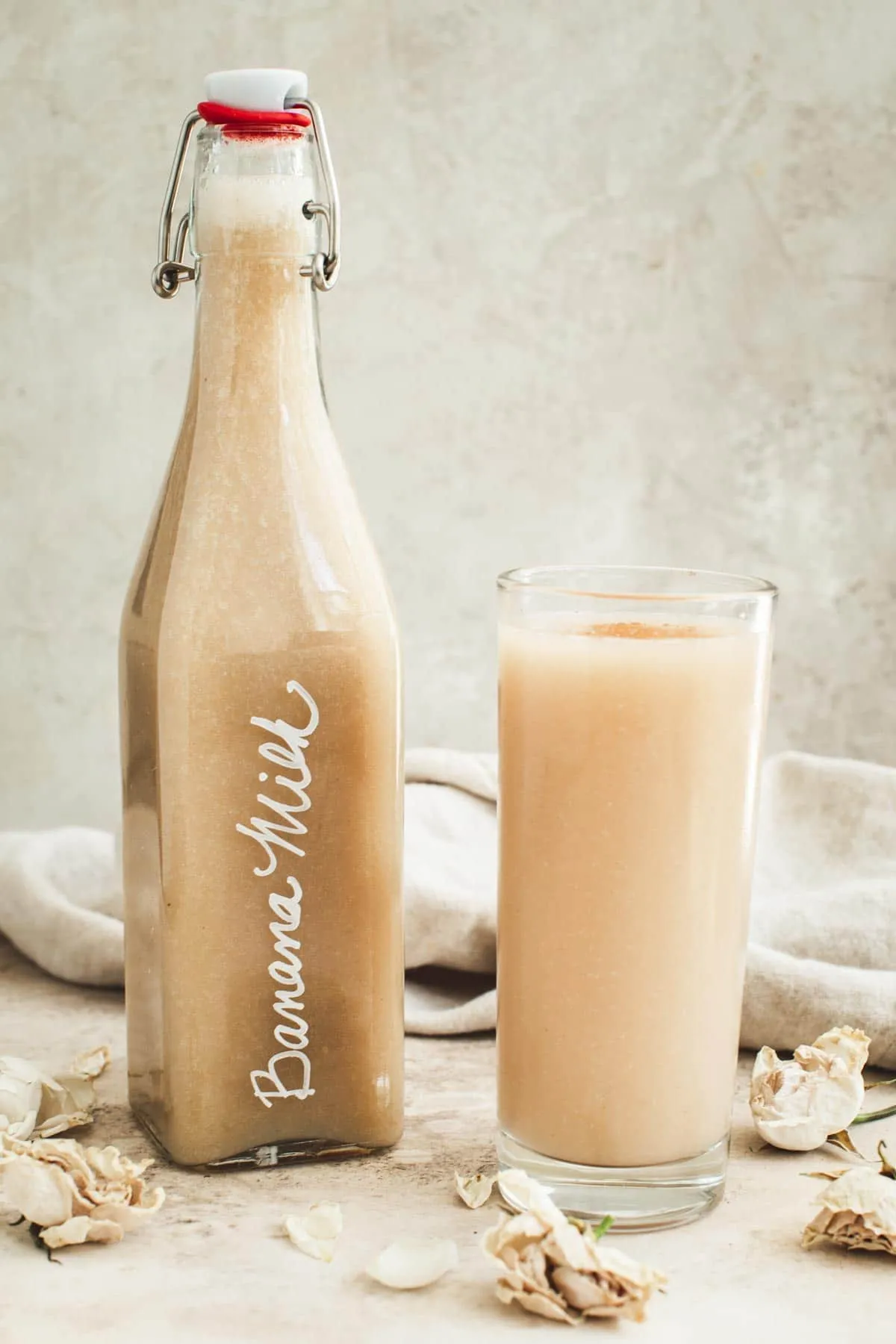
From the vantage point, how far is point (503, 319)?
1108 millimetres

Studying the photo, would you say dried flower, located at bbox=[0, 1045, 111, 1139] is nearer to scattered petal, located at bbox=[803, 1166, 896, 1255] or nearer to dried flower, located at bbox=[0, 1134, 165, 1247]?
dried flower, located at bbox=[0, 1134, 165, 1247]

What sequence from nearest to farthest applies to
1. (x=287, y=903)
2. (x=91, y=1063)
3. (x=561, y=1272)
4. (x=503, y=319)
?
(x=561, y=1272) → (x=287, y=903) → (x=91, y=1063) → (x=503, y=319)

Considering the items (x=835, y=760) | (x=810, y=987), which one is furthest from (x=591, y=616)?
(x=835, y=760)

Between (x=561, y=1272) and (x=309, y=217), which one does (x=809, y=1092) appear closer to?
(x=561, y=1272)

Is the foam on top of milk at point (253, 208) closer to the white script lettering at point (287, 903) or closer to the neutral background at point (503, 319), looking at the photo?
the white script lettering at point (287, 903)

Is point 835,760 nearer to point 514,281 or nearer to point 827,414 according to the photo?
point 827,414

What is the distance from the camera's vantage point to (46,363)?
107 cm

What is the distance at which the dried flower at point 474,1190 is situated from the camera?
0.60 m

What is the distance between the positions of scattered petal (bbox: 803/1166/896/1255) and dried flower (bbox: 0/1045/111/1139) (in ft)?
1.12

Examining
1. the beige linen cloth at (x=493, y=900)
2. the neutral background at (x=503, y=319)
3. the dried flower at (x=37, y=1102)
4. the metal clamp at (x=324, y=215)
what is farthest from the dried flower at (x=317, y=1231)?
the neutral background at (x=503, y=319)

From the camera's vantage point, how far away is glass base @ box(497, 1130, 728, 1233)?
59 centimetres

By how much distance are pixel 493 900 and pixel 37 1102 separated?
29 cm

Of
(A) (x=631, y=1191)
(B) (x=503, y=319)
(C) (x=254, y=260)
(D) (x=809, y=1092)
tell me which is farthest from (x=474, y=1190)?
(B) (x=503, y=319)

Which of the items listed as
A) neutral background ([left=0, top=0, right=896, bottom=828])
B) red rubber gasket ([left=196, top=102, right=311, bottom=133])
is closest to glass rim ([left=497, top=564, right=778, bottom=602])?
red rubber gasket ([left=196, top=102, right=311, bottom=133])
